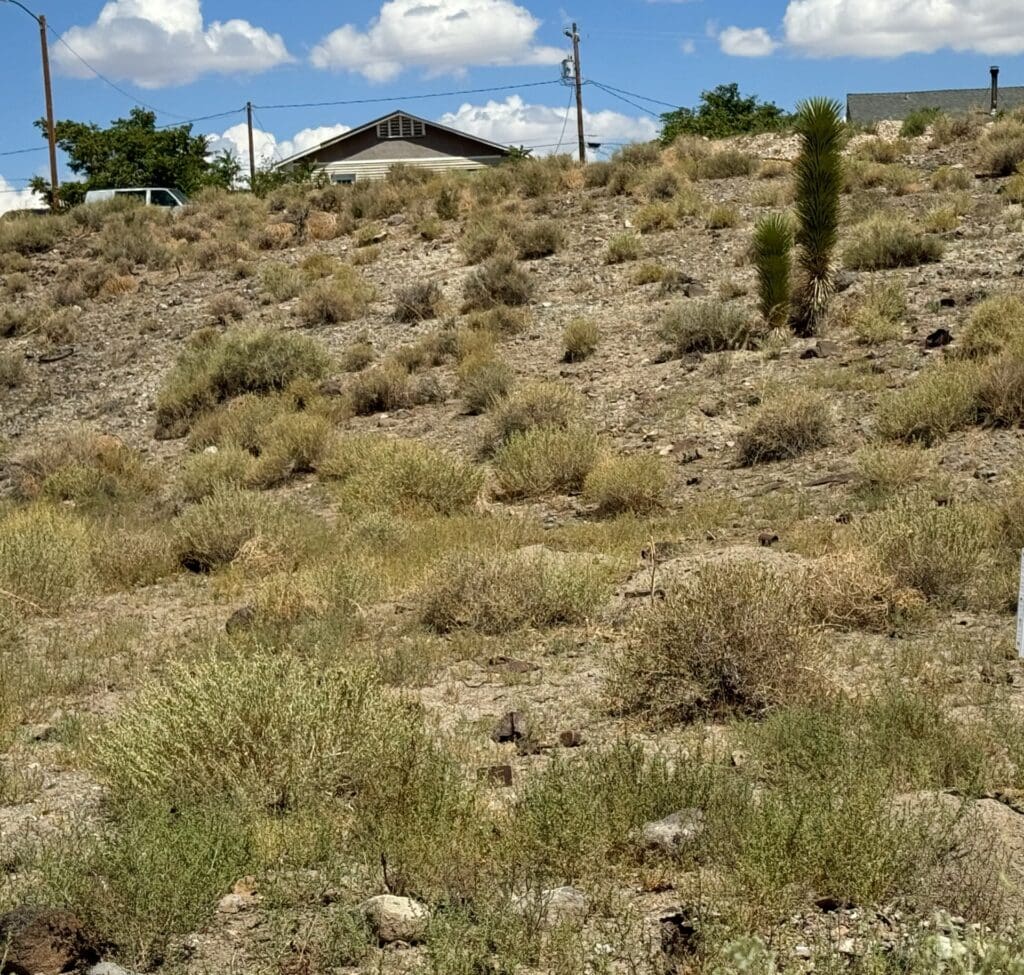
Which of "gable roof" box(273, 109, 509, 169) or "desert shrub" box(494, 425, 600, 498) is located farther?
"gable roof" box(273, 109, 509, 169)

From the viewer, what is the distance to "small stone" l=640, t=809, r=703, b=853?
16.6ft

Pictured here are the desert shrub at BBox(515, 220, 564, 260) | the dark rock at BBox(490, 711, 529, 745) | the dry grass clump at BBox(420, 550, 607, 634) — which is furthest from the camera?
the desert shrub at BBox(515, 220, 564, 260)

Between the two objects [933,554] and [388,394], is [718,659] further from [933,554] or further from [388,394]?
[388,394]

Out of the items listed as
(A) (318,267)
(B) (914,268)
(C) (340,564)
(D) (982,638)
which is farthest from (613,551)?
(A) (318,267)

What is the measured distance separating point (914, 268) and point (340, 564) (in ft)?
37.1

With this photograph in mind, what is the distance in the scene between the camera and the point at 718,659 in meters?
7.08

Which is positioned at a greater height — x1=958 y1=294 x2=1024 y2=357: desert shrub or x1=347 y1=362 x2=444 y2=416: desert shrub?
x1=958 y1=294 x2=1024 y2=357: desert shrub

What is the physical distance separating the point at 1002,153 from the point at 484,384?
12380 mm

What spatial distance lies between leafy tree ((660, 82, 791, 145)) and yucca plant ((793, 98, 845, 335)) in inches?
1011

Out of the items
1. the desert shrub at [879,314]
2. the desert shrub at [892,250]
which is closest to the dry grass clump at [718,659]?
the desert shrub at [879,314]

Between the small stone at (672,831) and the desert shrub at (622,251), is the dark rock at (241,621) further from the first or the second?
the desert shrub at (622,251)

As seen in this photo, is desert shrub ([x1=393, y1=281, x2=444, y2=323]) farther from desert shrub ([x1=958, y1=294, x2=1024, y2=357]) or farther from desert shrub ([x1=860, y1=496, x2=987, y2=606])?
desert shrub ([x1=860, y1=496, x2=987, y2=606])

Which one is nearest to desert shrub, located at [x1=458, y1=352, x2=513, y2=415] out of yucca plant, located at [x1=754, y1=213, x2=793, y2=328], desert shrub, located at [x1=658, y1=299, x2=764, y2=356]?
desert shrub, located at [x1=658, y1=299, x2=764, y2=356]

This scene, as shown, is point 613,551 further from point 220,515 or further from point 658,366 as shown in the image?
point 658,366
